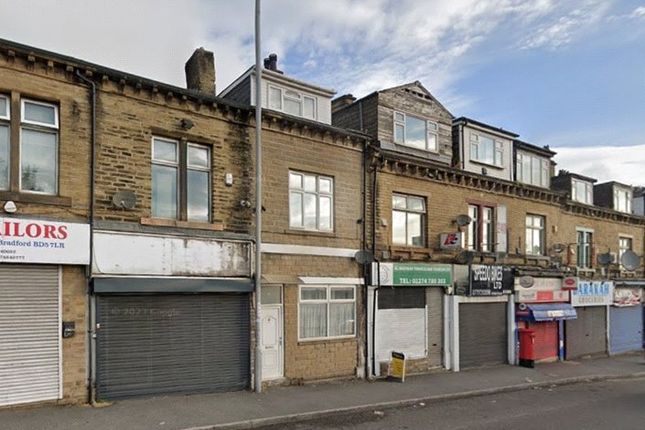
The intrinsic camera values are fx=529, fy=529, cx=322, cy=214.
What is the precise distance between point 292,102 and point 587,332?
53.2 feet

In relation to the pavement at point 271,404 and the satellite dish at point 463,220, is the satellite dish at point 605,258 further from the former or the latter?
the satellite dish at point 463,220

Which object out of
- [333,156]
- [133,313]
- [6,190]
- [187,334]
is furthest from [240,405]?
[333,156]

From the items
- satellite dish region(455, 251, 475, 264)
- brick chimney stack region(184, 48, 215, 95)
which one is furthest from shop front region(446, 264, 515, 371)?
brick chimney stack region(184, 48, 215, 95)

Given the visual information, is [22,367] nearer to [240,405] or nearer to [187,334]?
[187,334]

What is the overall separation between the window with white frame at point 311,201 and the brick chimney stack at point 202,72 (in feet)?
10.3

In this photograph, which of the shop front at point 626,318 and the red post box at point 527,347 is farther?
the shop front at point 626,318

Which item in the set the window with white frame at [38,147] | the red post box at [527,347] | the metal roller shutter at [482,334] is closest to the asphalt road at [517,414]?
the metal roller shutter at [482,334]

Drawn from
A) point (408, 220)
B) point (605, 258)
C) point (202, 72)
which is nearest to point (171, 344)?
point (202, 72)

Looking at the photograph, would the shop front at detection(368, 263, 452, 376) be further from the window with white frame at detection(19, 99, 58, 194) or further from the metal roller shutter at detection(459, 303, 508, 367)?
the window with white frame at detection(19, 99, 58, 194)

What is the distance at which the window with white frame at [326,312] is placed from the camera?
13789mm

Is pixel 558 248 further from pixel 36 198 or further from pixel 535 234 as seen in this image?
pixel 36 198

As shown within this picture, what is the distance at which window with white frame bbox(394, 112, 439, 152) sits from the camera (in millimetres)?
17359

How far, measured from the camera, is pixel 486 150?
65.6ft

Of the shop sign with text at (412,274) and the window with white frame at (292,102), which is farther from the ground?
the window with white frame at (292,102)
